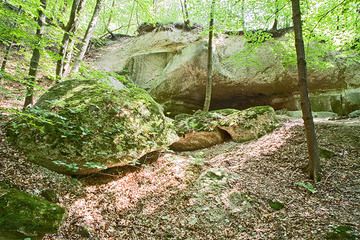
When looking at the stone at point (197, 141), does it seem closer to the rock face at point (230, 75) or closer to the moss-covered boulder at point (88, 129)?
the moss-covered boulder at point (88, 129)

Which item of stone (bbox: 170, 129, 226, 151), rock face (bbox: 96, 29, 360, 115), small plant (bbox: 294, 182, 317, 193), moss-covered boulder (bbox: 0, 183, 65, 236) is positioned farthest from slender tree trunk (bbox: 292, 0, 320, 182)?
rock face (bbox: 96, 29, 360, 115)

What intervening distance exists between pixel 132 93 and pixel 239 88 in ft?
31.3

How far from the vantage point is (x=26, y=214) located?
3.69 m

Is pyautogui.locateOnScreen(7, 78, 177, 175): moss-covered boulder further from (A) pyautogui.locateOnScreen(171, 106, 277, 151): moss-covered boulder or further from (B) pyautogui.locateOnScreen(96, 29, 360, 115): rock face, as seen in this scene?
(B) pyautogui.locateOnScreen(96, 29, 360, 115): rock face

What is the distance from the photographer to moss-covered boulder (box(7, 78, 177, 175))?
5266 mm

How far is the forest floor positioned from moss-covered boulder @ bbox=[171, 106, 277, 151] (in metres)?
2.08

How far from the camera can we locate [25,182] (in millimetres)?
4488

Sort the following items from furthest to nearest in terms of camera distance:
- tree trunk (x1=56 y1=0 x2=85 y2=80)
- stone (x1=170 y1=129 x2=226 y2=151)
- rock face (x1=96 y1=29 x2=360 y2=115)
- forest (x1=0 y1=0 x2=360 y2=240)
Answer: rock face (x1=96 y1=29 x2=360 y2=115)
stone (x1=170 y1=129 x2=226 y2=151)
tree trunk (x1=56 y1=0 x2=85 y2=80)
forest (x1=0 y1=0 x2=360 y2=240)

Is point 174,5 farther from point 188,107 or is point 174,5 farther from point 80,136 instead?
point 80,136

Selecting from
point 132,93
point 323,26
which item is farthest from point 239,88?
point 132,93

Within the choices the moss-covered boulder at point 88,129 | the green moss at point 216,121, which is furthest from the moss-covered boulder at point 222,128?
the moss-covered boulder at point 88,129

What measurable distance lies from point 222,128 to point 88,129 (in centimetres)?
554

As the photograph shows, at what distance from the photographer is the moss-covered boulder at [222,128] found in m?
9.36

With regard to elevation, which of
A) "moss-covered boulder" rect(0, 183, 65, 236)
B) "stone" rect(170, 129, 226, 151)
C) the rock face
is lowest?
"moss-covered boulder" rect(0, 183, 65, 236)
